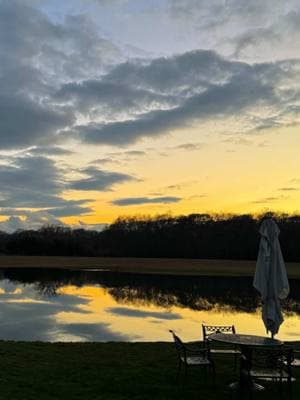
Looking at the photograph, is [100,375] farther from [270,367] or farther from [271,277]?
[271,277]

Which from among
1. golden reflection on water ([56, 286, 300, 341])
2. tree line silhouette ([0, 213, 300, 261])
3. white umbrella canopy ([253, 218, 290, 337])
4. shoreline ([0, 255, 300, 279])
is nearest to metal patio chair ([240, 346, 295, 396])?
white umbrella canopy ([253, 218, 290, 337])

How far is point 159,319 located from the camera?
18203 millimetres

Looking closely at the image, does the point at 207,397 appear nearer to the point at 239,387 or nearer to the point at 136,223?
the point at 239,387

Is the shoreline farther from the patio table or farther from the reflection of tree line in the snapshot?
the patio table

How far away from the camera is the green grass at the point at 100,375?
289 inches

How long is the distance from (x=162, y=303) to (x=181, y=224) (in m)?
88.9

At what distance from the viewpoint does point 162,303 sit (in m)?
23.7

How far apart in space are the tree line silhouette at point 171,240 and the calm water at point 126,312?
52565 millimetres

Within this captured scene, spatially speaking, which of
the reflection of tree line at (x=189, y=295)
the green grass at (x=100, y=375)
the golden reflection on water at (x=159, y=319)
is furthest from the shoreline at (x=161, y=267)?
the green grass at (x=100, y=375)

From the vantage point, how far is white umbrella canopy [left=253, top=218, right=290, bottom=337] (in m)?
8.48

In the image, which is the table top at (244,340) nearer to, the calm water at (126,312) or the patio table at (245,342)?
the patio table at (245,342)

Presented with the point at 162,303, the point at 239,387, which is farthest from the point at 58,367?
the point at 162,303

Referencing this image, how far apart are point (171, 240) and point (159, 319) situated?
8422 centimetres

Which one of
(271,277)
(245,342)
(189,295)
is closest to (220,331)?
(271,277)
